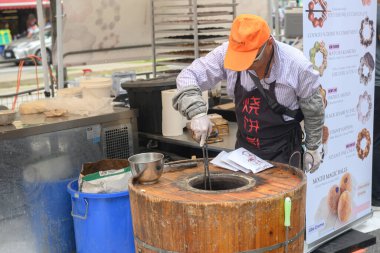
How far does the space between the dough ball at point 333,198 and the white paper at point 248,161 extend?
1459 mm

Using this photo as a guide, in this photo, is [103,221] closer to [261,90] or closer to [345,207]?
[261,90]

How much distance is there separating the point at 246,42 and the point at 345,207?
7.39ft

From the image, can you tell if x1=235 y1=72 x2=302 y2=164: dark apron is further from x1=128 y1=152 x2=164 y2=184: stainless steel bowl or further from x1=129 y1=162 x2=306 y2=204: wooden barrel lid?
x1=128 y1=152 x2=164 y2=184: stainless steel bowl

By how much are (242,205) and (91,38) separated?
4.02m

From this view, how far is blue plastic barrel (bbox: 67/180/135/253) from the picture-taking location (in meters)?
3.53

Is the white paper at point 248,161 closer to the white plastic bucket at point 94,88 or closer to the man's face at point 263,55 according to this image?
the man's face at point 263,55

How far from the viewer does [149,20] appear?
6.29 m

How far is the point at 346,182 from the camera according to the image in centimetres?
416

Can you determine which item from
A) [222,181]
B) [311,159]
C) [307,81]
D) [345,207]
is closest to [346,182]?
[345,207]

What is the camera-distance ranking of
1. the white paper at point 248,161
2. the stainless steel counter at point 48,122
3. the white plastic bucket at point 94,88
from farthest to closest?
the white plastic bucket at point 94,88 → the stainless steel counter at point 48,122 → the white paper at point 248,161

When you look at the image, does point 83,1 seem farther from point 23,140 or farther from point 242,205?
point 242,205

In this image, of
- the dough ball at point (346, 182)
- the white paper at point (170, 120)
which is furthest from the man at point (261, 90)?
the white paper at point (170, 120)

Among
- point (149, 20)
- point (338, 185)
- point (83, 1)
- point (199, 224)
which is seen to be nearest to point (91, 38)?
point (83, 1)

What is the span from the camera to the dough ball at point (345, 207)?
413 centimetres
